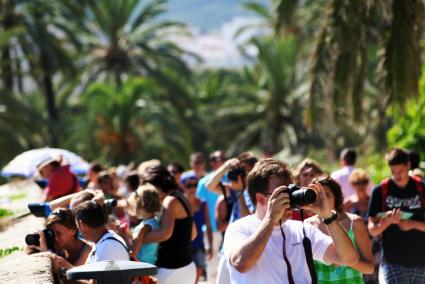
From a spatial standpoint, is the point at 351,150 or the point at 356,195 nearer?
the point at 356,195

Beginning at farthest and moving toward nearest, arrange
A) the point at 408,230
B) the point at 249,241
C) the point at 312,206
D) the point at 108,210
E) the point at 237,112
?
the point at 237,112 → the point at 408,230 → the point at 108,210 → the point at 312,206 → the point at 249,241

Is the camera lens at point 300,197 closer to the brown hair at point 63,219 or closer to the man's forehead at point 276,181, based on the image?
the man's forehead at point 276,181

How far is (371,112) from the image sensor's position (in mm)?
36750

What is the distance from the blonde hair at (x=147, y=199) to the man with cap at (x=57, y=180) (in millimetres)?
2062

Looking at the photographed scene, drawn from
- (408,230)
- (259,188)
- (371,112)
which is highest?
(371,112)

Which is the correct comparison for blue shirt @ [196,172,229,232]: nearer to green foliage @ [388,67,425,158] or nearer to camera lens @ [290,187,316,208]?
camera lens @ [290,187,316,208]

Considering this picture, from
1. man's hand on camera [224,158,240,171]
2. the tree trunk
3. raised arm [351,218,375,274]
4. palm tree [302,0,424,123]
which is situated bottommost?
raised arm [351,218,375,274]

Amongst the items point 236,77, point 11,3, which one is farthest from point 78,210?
point 236,77

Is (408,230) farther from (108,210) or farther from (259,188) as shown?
(259,188)

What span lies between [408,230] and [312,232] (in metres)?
3.24

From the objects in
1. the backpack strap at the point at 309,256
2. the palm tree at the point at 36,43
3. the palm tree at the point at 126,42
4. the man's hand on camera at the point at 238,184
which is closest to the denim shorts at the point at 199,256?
the man's hand on camera at the point at 238,184

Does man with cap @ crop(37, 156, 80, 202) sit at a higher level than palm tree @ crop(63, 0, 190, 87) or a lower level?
lower

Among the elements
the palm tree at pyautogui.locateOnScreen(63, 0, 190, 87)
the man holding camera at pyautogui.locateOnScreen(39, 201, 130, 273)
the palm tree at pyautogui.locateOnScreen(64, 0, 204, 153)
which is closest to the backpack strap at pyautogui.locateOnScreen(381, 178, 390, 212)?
the man holding camera at pyautogui.locateOnScreen(39, 201, 130, 273)

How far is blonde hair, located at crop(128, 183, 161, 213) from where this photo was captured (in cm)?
743
